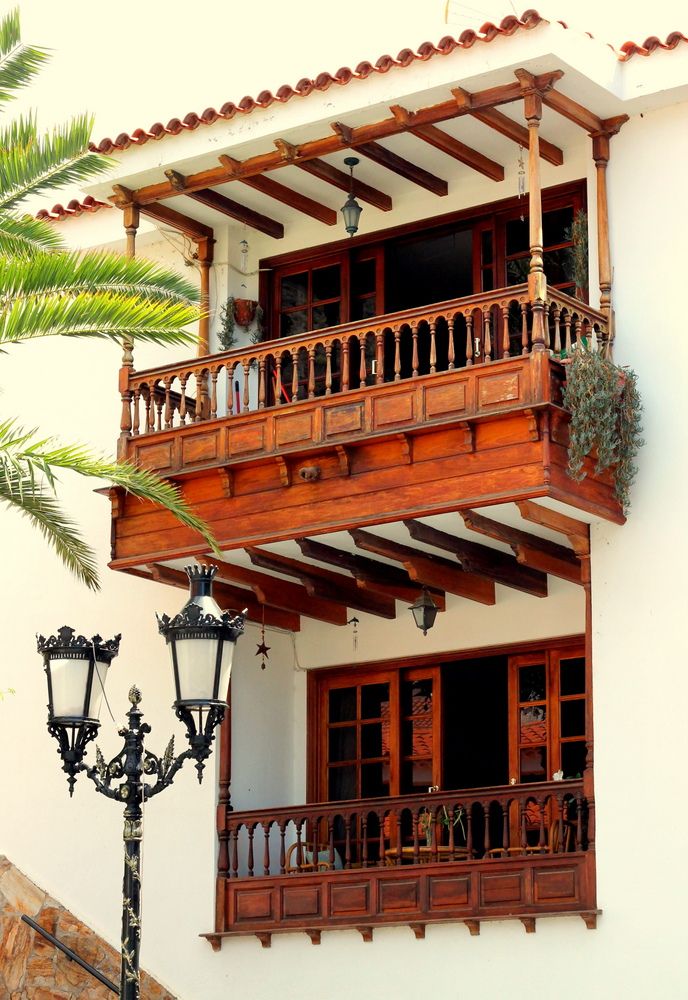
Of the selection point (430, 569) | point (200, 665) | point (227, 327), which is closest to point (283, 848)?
point (430, 569)

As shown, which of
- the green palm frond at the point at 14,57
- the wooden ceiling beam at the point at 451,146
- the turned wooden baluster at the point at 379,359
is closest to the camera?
the green palm frond at the point at 14,57

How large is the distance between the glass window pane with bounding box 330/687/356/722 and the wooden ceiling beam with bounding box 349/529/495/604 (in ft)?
5.25

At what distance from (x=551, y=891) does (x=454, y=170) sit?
5.99 meters

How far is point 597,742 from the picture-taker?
12656 mm

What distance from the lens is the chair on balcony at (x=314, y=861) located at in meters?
14.1

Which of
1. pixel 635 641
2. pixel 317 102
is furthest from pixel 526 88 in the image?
pixel 635 641

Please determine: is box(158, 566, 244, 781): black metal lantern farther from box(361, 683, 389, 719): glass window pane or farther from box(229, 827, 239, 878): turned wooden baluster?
box(361, 683, 389, 719): glass window pane

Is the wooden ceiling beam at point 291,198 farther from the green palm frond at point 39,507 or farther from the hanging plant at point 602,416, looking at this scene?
the hanging plant at point 602,416

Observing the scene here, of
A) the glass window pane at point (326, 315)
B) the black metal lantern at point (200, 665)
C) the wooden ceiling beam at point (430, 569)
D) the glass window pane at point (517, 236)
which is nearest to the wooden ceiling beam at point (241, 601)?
the wooden ceiling beam at point (430, 569)

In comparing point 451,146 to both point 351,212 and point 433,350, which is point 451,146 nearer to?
point 351,212

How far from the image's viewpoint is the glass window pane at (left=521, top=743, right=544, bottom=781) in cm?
1419

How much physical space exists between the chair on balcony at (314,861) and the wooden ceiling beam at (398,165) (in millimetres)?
5580

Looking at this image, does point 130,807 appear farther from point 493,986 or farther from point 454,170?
point 454,170

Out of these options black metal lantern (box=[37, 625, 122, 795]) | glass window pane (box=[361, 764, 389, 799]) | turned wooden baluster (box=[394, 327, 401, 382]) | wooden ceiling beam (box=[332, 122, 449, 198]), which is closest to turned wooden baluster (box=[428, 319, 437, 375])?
turned wooden baluster (box=[394, 327, 401, 382])
